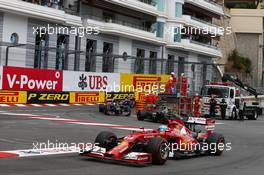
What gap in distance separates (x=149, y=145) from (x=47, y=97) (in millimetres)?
21765

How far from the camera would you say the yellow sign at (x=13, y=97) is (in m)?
30.1

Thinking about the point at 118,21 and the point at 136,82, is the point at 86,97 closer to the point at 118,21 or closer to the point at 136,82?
the point at 136,82

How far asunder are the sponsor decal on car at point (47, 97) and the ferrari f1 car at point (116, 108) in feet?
11.5

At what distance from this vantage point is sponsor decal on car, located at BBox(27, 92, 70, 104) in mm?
31781

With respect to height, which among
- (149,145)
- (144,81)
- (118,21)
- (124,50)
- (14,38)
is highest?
(118,21)

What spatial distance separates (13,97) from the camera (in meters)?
30.6

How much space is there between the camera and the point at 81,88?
3669 centimetres

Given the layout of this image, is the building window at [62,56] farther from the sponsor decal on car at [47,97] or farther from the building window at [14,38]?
the sponsor decal on car at [47,97]

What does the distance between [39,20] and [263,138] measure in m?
24.0

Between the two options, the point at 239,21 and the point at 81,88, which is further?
the point at 239,21

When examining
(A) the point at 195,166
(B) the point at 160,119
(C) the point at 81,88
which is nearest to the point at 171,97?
(B) the point at 160,119

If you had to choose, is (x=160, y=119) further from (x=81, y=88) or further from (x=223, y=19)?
(x=223, y=19)

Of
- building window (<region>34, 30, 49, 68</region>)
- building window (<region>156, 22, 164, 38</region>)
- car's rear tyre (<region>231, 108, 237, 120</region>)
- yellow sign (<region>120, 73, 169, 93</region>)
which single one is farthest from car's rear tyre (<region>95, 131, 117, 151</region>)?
building window (<region>156, 22, 164, 38</region>)

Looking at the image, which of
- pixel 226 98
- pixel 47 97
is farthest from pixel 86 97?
pixel 226 98
